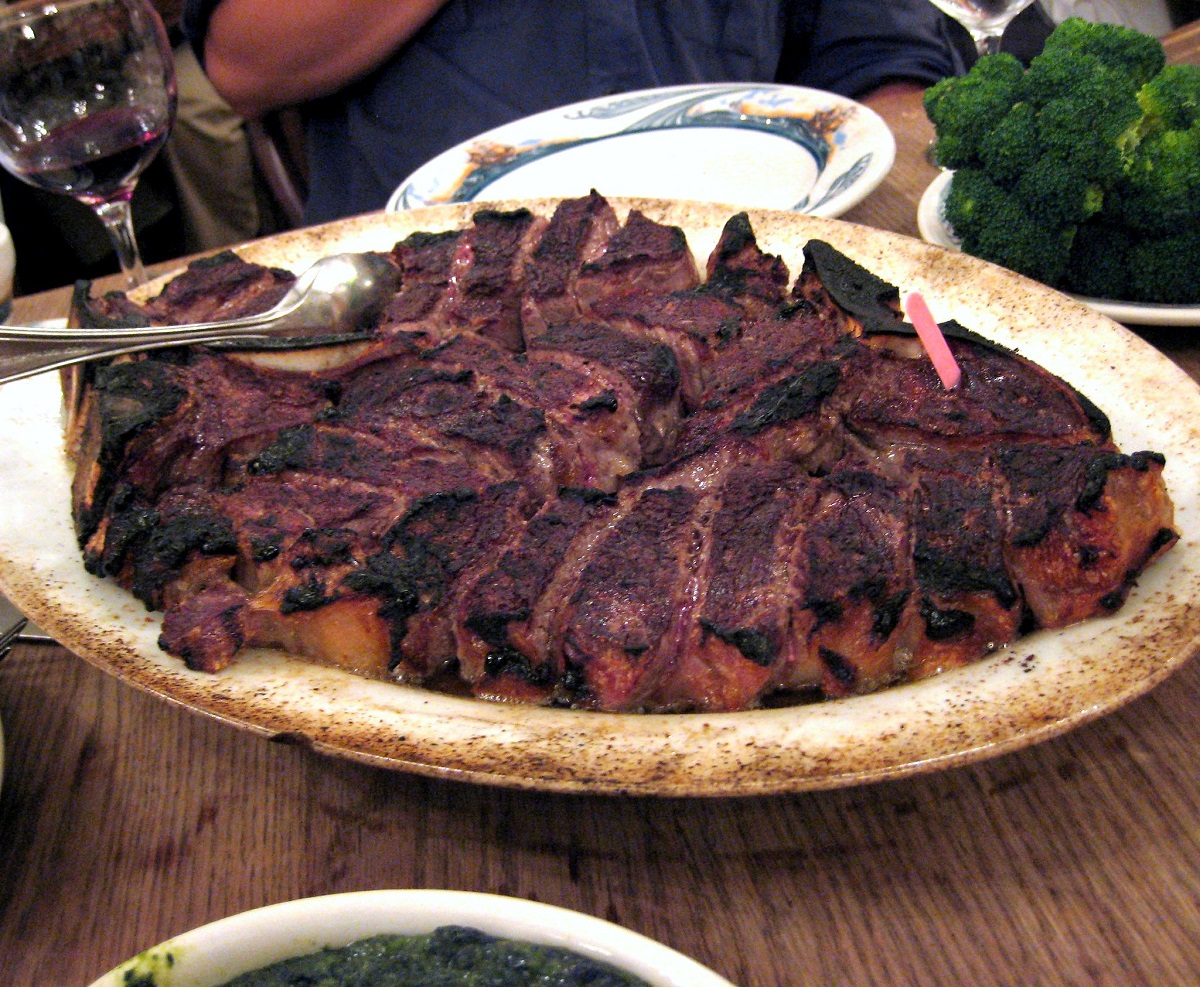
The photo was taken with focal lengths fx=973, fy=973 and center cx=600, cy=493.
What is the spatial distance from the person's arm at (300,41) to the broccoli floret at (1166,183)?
2464 mm

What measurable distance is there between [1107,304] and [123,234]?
2425 millimetres

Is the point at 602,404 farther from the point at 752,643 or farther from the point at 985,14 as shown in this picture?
the point at 985,14

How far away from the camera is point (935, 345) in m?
1.54

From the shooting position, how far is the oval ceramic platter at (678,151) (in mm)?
2793

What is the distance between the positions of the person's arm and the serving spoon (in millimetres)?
1759

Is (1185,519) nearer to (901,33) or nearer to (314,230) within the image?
(314,230)

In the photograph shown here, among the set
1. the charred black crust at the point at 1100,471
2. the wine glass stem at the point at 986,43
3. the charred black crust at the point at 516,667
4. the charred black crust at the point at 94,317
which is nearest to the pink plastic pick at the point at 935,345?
the charred black crust at the point at 1100,471

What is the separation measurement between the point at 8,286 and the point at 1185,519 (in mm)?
2749

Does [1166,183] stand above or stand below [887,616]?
above

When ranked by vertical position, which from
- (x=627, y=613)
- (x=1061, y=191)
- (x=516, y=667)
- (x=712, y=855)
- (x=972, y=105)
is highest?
(x=972, y=105)

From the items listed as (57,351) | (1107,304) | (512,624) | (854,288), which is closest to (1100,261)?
(1107,304)

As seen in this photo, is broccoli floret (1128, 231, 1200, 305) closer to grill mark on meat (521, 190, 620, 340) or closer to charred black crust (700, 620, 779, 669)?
grill mark on meat (521, 190, 620, 340)

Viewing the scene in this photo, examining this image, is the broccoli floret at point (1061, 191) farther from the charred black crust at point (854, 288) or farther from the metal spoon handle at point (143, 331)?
the metal spoon handle at point (143, 331)

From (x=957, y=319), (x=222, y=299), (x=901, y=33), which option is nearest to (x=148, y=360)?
(x=222, y=299)
